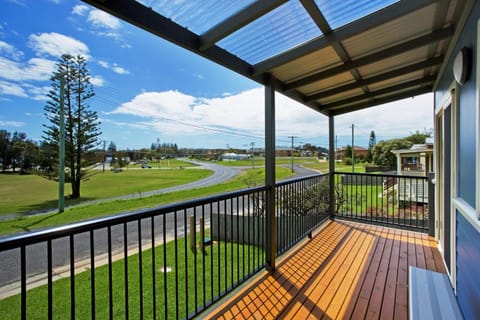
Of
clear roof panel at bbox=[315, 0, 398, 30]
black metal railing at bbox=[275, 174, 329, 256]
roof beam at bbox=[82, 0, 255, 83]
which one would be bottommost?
black metal railing at bbox=[275, 174, 329, 256]

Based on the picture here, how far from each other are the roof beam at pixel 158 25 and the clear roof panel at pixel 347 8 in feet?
2.76

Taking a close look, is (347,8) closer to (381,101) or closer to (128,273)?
(381,101)

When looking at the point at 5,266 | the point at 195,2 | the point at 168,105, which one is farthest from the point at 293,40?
the point at 168,105

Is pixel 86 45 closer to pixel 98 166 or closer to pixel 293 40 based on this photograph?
pixel 98 166

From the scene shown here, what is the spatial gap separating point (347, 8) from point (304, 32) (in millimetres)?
338

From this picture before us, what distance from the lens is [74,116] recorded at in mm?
11570

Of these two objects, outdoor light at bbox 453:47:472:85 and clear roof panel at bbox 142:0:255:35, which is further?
outdoor light at bbox 453:47:472:85

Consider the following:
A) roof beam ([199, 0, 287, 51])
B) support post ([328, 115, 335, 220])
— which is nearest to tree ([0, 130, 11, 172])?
roof beam ([199, 0, 287, 51])

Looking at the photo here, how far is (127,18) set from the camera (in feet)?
4.44

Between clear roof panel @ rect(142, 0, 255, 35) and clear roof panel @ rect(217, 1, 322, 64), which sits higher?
clear roof panel @ rect(217, 1, 322, 64)

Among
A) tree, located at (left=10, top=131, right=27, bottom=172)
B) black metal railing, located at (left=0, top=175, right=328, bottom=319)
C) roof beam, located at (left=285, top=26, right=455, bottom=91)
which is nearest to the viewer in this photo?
black metal railing, located at (left=0, top=175, right=328, bottom=319)

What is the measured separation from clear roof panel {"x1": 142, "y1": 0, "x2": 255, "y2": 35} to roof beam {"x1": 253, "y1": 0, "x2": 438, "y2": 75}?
2.56 feet

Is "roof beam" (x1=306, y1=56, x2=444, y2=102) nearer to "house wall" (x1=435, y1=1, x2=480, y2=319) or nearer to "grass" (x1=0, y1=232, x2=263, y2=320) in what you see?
"house wall" (x1=435, y1=1, x2=480, y2=319)

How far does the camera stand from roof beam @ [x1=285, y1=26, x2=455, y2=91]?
82.6 inches
